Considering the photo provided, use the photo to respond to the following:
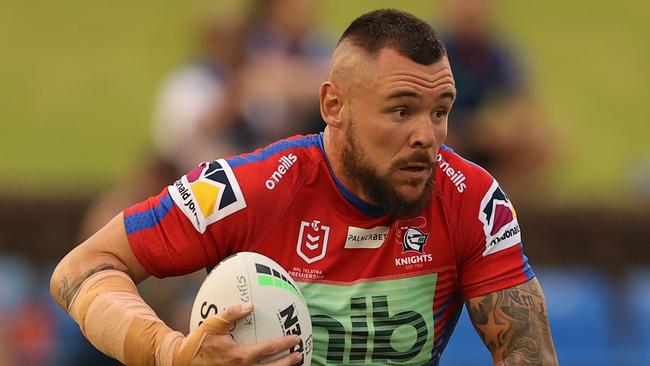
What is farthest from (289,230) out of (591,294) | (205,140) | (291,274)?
(591,294)

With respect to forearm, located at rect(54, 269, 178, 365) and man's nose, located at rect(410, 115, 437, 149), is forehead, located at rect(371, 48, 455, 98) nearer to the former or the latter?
man's nose, located at rect(410, 115, 437, 149)

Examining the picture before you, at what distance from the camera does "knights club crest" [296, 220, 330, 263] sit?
7141 millimetres

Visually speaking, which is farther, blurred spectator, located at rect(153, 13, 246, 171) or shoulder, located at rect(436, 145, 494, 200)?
blurred spectator, located at rect(153, 13, 246, 171)

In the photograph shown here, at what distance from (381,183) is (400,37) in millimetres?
751

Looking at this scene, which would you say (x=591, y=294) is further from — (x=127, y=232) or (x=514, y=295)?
(x=127, y=232)

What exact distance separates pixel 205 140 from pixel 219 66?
40.1 inches

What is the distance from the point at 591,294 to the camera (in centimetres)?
1302

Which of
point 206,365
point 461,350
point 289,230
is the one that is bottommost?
point 461,350

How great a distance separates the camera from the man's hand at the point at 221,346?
6.41 metres

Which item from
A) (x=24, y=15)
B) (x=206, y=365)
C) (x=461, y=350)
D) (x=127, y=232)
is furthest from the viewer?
(x=24, y=15)

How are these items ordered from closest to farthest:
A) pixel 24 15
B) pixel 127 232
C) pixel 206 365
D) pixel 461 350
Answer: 1. pixel 206 365
2. pixel 127 232
3. pixel 461 350
4. pixel 24 15

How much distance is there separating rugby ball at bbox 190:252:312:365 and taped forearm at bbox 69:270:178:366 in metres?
0.21

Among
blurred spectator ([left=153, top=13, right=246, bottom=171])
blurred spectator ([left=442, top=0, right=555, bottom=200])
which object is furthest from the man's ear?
blurred spectator ([left=442, top=0, right=555, bottom=200])

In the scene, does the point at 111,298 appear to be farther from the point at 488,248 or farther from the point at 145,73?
the point at 145,73
